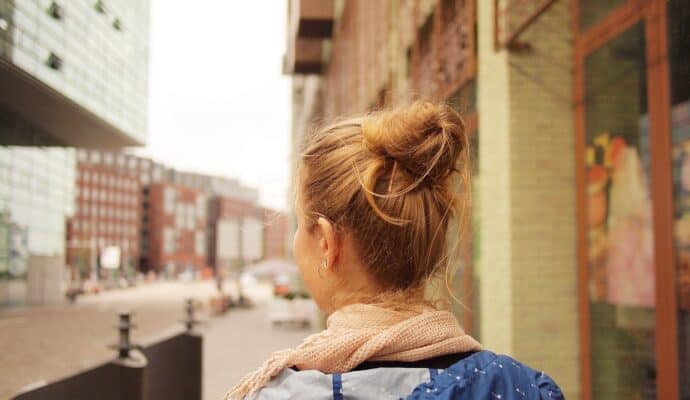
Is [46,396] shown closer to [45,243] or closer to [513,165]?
[45,243]

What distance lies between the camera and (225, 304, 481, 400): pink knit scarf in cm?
126

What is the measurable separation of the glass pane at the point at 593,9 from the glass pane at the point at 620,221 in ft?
0.76

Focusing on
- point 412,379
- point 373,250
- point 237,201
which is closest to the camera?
point 412,379

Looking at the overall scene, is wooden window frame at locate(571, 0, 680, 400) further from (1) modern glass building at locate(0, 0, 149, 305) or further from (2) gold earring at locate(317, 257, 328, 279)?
(2) gold earring at locate(317, 257, 328, 279)

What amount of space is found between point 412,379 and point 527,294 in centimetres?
482

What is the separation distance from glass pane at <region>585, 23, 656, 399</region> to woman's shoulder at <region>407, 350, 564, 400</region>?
11.9 feet

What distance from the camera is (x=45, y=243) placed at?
2.15 m

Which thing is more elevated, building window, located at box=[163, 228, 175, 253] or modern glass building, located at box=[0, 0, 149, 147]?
modern glass building, located at box=[0, 0, 149, 147]

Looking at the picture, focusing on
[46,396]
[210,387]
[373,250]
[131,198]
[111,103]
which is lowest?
[210,387]

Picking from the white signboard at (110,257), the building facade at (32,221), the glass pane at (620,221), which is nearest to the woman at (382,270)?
the building facade at (32,221)

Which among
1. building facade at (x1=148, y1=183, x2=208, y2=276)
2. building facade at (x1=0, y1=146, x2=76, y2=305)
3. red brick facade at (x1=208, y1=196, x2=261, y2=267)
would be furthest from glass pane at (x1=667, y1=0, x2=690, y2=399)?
building facade at (x1=0, y1=146, x2=76, y2=305)

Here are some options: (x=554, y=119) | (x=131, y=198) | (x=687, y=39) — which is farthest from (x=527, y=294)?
(x=131, y=198)

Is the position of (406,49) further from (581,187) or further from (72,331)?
(72,331)

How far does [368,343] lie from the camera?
1263mm
